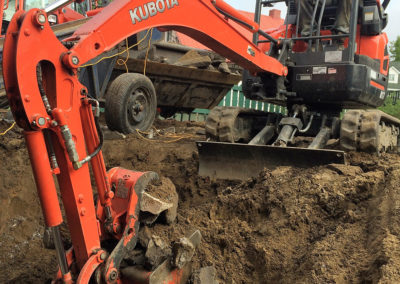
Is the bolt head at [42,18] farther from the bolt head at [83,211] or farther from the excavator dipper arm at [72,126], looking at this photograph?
the bolt head at [83,211]

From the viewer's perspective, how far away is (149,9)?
296 cm

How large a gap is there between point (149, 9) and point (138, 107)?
719 mm

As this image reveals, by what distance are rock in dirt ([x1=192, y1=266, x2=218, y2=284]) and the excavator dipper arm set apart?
129mm

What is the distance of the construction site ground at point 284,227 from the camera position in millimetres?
2756

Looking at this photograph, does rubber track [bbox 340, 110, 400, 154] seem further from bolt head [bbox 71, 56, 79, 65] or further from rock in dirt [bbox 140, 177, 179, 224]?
bolt head [bbox 71, 56, 79, 65]

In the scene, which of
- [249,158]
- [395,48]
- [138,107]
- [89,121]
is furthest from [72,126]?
[395,48]

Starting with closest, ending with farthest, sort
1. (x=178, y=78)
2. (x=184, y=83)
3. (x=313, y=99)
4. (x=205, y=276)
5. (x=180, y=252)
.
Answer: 1. (x=180, y=252)
2. (x=205, y=276)
3. (x=313, y=99)
4. (x=178, y=78)
5. (x=184, y=83)

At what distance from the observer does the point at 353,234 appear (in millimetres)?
3020

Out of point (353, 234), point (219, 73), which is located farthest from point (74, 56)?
point (219, 73)

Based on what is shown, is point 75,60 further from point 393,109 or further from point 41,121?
point 393,109

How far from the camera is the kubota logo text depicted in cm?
283

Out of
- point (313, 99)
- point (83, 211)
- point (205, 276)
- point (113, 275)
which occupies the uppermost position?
point (313, 99)

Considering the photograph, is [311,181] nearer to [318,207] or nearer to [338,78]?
[318,207]

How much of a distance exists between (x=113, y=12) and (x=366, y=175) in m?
2.71
